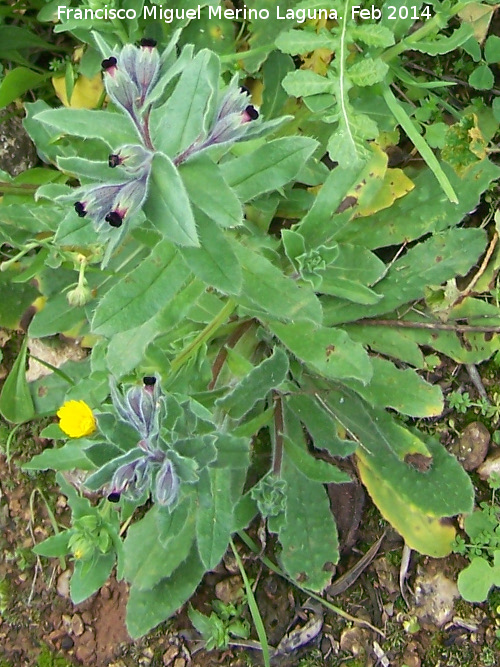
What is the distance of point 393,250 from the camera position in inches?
141

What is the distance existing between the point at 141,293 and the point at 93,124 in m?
0.58

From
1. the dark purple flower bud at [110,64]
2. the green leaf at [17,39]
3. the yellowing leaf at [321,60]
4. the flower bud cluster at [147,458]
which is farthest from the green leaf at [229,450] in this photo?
the green leaf at [17,39]

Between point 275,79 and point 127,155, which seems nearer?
point 127,155

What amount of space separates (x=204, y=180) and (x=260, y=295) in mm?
617

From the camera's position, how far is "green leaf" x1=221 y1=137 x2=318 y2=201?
7.81 ft

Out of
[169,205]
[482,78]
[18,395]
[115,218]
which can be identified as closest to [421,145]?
[482,78]

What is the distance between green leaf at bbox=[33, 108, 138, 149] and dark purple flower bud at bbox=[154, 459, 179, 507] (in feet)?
3.48

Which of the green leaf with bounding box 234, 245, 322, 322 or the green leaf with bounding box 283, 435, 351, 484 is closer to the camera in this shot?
the green leaf with bounding box 234, 245, 322, 322

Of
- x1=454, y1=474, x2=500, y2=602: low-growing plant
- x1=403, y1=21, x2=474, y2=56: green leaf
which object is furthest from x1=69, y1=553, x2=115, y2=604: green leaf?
x1=403, y1=21, x2=474, y2=56: green leaf

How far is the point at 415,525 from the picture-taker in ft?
11.1

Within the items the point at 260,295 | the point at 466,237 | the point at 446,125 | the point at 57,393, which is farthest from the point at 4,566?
the point at 446,125

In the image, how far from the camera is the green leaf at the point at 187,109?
2025 mm

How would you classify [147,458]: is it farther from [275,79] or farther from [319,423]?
[275,79]

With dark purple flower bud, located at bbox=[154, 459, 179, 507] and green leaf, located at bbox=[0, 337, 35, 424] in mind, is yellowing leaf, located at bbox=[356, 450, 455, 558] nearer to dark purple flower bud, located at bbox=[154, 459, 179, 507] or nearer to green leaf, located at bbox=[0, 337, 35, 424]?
dark purple flower bud, located at bbox=[154, 459, 179, 507]
